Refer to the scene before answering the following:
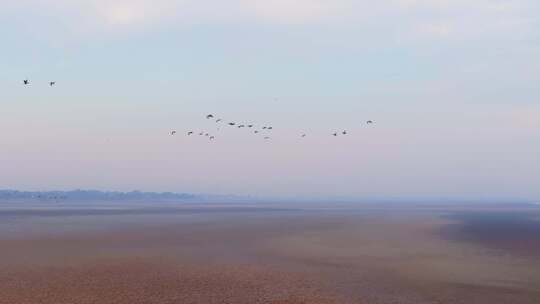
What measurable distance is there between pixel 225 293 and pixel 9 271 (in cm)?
1809

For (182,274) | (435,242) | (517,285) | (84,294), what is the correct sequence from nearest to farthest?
(84,294), (517,285), (182,274), (435,242)

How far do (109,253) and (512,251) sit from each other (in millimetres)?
39096

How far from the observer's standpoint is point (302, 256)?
53688 mm

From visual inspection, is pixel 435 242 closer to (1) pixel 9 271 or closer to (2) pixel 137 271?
(2) pixel 137 271

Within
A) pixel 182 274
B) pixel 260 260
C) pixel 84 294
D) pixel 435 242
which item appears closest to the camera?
pixel 84 294

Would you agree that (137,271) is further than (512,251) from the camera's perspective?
No

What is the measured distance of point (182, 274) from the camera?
42906 millimetres

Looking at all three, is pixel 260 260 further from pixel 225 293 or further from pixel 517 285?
pixel 517 285

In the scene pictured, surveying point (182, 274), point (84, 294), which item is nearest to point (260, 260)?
point (182, 274)

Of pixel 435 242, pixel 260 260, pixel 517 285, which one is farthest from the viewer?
pixel 435 242

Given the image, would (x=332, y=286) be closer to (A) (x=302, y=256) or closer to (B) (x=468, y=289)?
(B) (x=468, y=289)

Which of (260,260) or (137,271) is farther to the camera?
(260,260)

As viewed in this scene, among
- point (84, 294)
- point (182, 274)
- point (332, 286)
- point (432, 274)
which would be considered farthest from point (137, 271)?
point (432, 274)

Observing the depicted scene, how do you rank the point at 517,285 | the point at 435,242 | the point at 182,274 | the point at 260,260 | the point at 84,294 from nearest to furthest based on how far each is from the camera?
1. the point at 84,294
2. the point at 517,285
3. the point at 182,274
4. the point at 260,260
5. the point at 435,242
